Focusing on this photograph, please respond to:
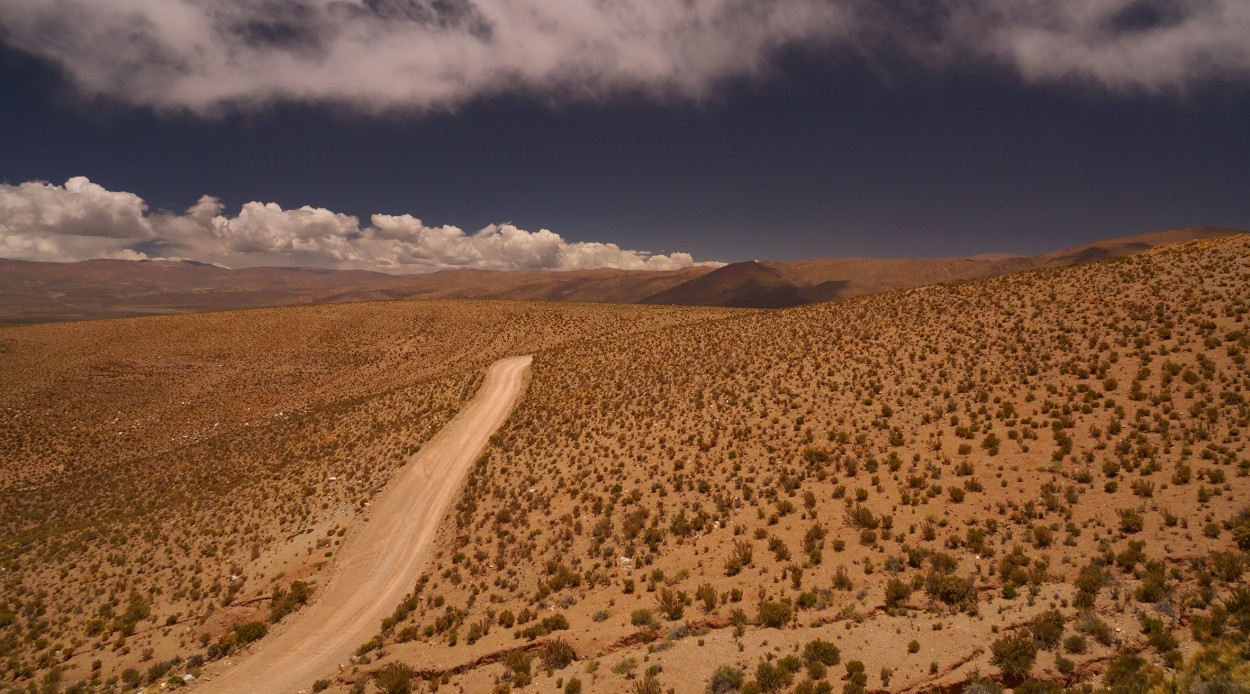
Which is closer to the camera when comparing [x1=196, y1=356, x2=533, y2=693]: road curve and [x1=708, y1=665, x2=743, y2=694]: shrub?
[x1=708, y1=665, x2=743, y2=694]: shrub

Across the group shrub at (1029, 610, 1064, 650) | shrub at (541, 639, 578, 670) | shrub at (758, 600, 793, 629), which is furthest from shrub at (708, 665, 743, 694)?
shrub at (1029, 610, 1064, 650)

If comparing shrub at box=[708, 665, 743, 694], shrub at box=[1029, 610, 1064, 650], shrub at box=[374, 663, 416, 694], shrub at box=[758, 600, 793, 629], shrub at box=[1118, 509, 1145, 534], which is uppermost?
shrub at box=[1118, 509, 1145, 534]

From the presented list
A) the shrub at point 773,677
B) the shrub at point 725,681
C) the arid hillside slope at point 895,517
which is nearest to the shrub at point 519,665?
the arid hillside slope at point 895,517

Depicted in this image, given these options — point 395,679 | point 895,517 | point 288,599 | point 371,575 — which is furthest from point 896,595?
point 288,599

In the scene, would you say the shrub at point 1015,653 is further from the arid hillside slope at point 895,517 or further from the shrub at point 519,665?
the shrub at point 519,665

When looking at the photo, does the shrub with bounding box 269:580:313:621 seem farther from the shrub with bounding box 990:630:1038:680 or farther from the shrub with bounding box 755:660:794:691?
the shrub with bounding box 990:630:1038:680

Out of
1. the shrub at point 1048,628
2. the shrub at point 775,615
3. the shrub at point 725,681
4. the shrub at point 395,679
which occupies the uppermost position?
the shrub at point 1048,628
